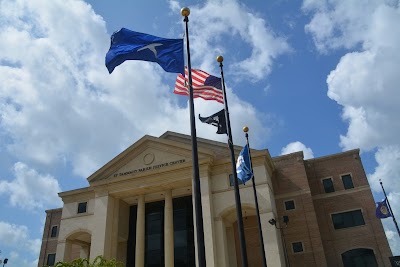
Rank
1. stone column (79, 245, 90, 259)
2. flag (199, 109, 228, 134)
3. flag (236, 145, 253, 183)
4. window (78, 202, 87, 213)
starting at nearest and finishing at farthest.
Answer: flag (199, 109, 228, 134) < flag (236, 145, 253, 183) < window (78, 202, 87, 213) < stone column (79, 245, 90, 259)

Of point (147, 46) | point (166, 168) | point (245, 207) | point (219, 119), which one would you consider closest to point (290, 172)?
point (245, 207)

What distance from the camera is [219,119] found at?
55.6ft

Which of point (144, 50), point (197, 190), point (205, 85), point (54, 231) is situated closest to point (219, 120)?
point (205, 85)

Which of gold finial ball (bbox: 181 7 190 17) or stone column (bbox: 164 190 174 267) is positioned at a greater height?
gold finial ball (bbox: 181 7 190 17)

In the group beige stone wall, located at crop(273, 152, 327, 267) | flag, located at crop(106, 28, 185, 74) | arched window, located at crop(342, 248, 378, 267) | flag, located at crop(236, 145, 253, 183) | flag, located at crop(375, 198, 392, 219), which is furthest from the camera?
beige stone wall, located at crop(273, 152, 327, 267)

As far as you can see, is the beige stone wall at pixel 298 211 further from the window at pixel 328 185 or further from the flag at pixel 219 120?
the flag at pixel 219 120

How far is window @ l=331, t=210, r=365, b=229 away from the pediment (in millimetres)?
14119

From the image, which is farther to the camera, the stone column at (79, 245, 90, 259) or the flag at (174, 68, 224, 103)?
the stone column at (79, 245, 90, 259)

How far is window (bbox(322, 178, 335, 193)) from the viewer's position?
36.8 m

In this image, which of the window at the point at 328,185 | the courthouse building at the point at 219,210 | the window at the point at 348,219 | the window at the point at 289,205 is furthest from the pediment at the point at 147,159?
the window at the point at 348,219

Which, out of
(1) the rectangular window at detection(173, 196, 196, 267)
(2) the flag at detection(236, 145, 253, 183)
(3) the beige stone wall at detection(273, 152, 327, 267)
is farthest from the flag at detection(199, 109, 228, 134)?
(1) the rectangular window at detection(173, 196, 196, 267)

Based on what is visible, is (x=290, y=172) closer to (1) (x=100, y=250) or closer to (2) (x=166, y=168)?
(2) (x=166, y=168)

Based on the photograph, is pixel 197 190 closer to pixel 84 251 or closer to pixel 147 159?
pixel 147 159

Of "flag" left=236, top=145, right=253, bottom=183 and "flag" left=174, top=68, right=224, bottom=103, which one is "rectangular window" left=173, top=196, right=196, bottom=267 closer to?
"flag" left=236, top=145, right=253, bottom=183
